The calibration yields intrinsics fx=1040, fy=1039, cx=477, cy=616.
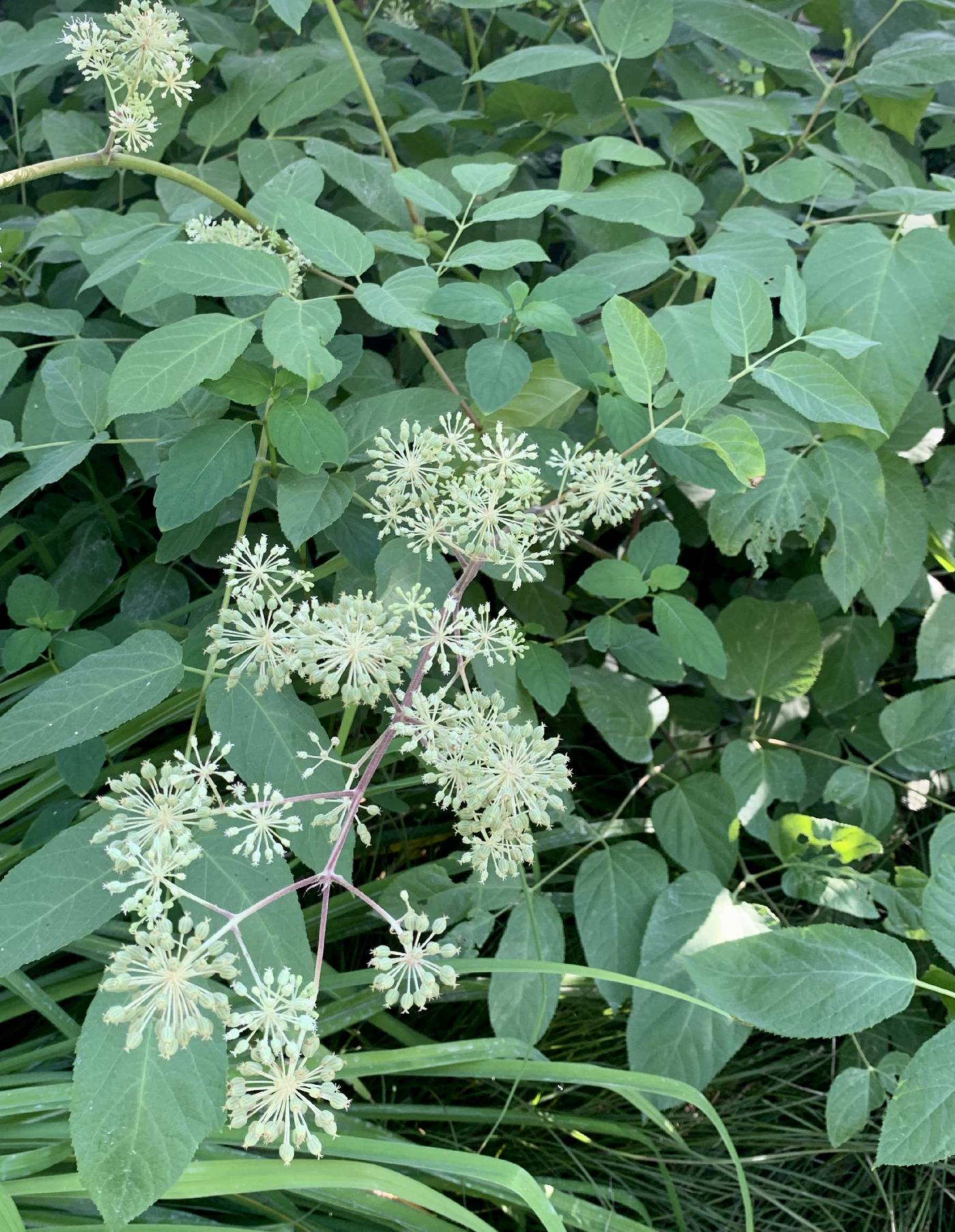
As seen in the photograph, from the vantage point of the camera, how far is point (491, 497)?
0.65 meters

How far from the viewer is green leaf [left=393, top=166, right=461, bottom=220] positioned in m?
0.86

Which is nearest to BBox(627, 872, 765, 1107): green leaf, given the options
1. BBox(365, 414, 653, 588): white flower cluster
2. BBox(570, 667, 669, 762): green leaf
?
BBox(570, 667, 669, 762): green leaf

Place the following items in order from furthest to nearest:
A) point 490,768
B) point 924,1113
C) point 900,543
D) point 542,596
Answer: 1. point 542,596
2. point 900,543
3. point 924,1113
4. point 490,768

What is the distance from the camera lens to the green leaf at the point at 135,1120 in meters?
0.55

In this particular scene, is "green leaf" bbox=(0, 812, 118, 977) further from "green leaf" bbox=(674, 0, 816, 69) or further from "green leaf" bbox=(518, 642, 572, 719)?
"green leaf" bbox=(674, 0, 816, 69)

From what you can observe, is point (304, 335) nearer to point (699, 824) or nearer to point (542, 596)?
point (542, 596)

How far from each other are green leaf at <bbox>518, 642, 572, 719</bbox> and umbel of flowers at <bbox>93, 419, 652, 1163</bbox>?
6.3 inches

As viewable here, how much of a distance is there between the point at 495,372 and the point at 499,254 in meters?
0.11

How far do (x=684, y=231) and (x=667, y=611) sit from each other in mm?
341

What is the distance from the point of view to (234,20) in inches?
55.4

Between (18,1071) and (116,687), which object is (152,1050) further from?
(18,1071)

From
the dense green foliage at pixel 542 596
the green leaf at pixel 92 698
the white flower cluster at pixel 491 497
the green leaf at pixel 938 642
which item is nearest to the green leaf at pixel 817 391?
the dense green foliage at pixel 542 596

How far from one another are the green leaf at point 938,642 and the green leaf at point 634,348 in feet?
1.54

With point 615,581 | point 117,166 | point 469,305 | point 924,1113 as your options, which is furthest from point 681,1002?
point 117,166
